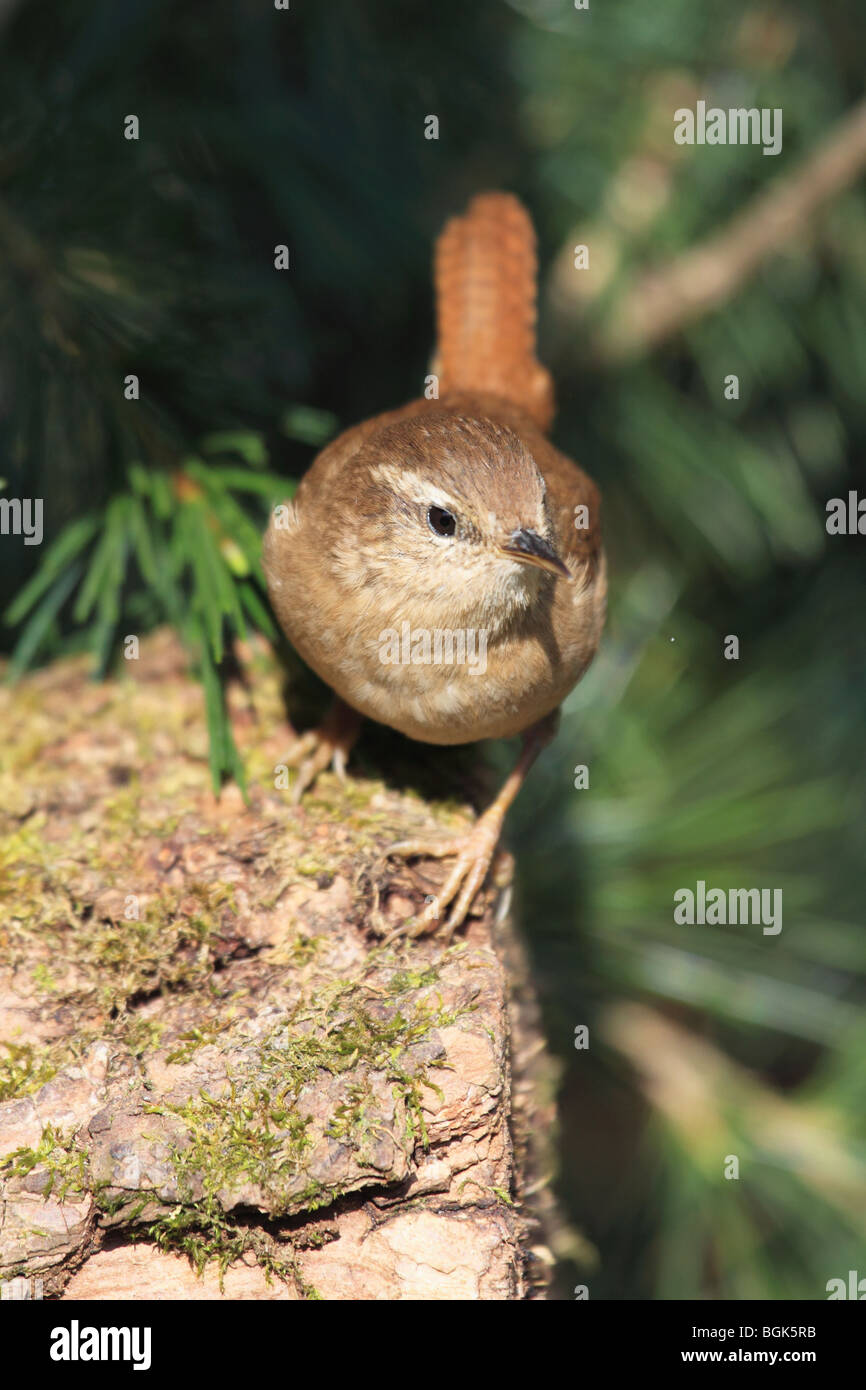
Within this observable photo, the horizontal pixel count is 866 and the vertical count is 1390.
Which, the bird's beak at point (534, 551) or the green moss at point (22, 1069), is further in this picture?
the bird's beak at point (534, 551)

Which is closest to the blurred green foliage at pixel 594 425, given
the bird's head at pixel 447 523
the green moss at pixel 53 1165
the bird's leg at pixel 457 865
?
the bird's head at pixel 447 523

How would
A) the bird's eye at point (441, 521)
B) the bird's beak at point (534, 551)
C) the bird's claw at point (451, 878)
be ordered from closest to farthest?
the bird's claw at point (451, 878)
the bird's beak at point (534, 551)
the bird's eye at point (441, 521)

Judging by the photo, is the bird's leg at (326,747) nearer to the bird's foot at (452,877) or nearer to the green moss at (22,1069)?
the bird's foot at (452,877)

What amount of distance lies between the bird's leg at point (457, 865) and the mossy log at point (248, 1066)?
4 centimetres

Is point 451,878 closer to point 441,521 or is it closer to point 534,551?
point 534,551

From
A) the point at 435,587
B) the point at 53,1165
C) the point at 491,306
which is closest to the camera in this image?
the point at 53,1165

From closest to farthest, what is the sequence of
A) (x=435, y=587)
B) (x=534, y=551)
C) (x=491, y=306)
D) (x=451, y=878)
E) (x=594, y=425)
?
(x=451, y=878) → (x=534, y=551) → (x=435, y=587) → (x=491, y=306) → (x=594, y=425)

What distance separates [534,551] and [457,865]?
2.17 ft

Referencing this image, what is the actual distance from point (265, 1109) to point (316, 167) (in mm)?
2217

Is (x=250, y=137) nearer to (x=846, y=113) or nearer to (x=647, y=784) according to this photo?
(x=846, y=113)

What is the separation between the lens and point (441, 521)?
242 centimetres

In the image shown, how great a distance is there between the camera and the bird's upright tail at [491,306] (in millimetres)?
2922

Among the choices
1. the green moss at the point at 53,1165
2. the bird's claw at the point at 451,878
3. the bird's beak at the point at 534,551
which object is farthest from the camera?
the bird's beak at the point at 534,551

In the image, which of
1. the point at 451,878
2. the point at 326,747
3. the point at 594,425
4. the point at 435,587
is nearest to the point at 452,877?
the point at 451,878
